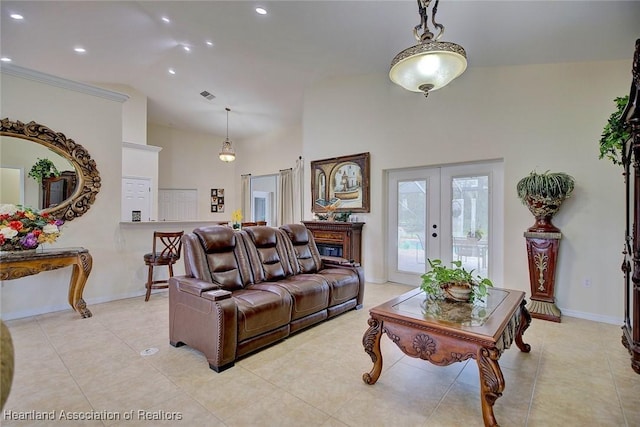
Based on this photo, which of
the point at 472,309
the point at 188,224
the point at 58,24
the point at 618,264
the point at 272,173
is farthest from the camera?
the point at 272,173

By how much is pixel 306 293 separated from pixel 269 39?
3640 millimetres

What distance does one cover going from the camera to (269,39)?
4.39m

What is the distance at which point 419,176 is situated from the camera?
16.6 feet

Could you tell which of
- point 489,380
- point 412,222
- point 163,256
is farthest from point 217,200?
point 489,380

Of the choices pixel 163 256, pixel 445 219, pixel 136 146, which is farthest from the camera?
pixel 136 146

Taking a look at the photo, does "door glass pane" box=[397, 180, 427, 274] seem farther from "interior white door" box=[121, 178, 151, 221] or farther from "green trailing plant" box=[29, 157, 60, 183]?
"interior white door" box=[121, 178, 151, 221]

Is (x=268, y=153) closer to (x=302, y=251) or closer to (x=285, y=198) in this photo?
(x=285, y=198)

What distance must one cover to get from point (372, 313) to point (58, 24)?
591cm

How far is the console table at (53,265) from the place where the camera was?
298cm

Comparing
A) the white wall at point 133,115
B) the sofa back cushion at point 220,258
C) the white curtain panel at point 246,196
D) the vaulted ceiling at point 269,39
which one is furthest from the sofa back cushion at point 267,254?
the white curtain panel at point 246,196

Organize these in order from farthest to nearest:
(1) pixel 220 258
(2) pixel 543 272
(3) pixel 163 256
Answer: (3) pixel 163 256 → (2) pixel 543 272 → (1) pixel 220 258

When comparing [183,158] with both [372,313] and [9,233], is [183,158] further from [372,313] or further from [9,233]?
[372,313]

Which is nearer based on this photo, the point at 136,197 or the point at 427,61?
the point at 427,61

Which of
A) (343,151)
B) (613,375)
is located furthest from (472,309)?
(343,151)
